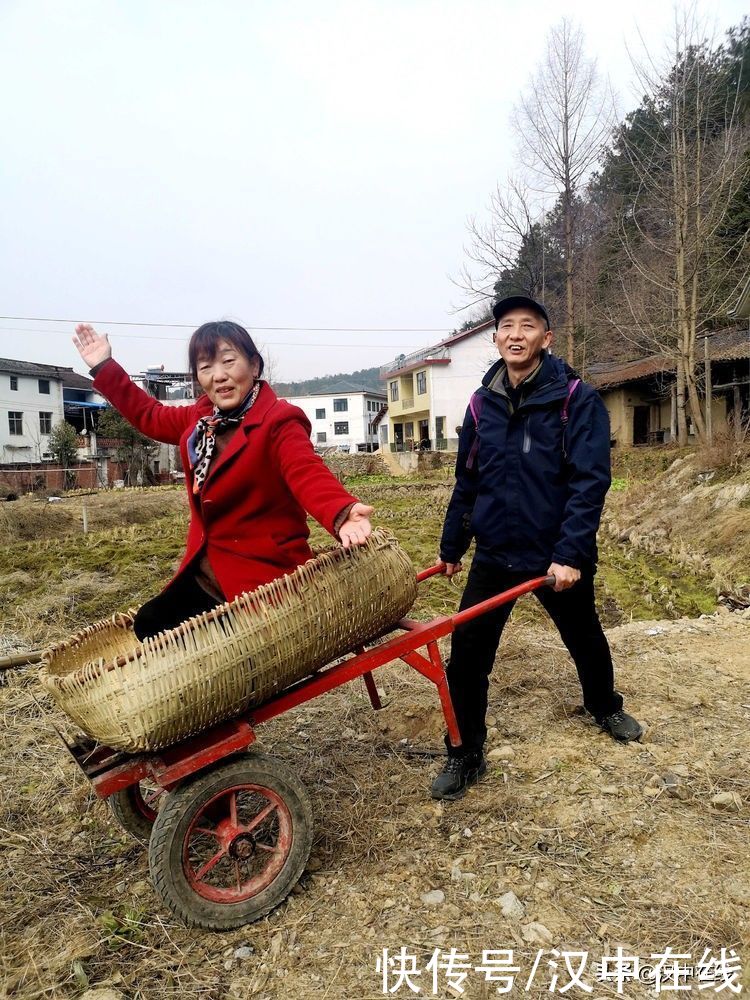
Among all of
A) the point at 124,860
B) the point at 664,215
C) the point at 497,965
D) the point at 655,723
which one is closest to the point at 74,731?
the point at 124,860

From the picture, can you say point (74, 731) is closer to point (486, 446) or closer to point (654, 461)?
point (486, 446)

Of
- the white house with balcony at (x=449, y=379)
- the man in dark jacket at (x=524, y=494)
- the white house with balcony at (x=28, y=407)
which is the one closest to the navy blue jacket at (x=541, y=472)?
the man in dark jacket at (x=524, y=494)

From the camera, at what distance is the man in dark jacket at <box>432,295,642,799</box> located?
249 centimetres

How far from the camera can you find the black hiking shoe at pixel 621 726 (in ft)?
9.54

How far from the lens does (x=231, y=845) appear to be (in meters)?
2.06

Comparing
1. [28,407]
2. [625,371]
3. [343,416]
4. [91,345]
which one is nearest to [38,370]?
[28,407]

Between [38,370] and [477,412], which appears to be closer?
[477,412]

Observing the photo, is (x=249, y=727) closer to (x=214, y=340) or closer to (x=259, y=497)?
(x=259, y=497)

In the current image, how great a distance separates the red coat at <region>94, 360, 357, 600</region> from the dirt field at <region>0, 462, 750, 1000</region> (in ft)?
3.61

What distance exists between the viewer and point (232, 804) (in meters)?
2.07

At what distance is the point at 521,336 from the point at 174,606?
1.73 m

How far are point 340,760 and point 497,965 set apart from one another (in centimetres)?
131

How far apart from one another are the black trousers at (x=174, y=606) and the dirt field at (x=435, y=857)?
2.94ft

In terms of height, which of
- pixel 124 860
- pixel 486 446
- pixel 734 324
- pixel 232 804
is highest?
pixel 734 324
